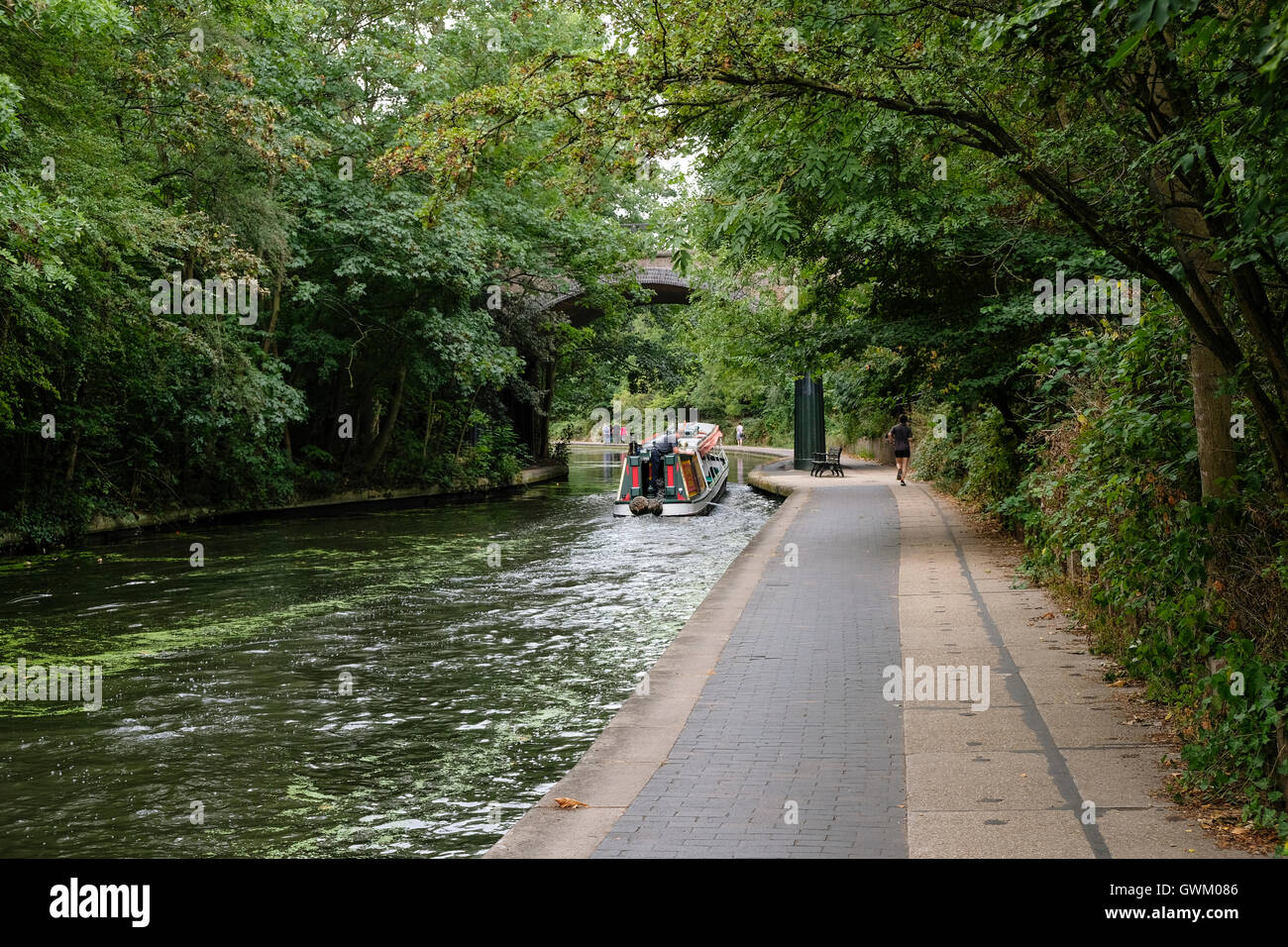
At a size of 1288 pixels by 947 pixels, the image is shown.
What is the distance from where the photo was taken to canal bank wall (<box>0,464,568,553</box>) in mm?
22203

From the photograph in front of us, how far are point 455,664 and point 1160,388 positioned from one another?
704 centimetres

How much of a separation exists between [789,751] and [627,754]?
1.01 metres

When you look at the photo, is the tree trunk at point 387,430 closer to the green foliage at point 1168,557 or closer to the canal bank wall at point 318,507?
the canal bank wall at point 318,507

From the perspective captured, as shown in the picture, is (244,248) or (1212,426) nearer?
(1212,426)

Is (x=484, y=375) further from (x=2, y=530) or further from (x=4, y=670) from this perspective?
(x=4, y=670)

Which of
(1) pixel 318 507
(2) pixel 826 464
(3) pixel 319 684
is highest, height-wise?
(2) pixel 826 464

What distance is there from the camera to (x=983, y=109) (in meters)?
7.89

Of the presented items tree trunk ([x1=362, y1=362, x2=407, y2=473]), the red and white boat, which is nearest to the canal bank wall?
tree trunk ([x1=362, y1=362, x2=407, y2=473])

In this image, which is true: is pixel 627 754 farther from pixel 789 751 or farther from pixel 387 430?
pixel 387 430

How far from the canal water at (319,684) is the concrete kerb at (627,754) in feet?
2.04

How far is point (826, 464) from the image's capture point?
34281mm

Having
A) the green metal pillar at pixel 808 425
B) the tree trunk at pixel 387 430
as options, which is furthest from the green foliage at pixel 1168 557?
the green metal pillar at pixel 808 425

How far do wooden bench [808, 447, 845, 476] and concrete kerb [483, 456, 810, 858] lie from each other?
2255cm

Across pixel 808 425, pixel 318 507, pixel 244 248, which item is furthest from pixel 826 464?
pixel 244 248
